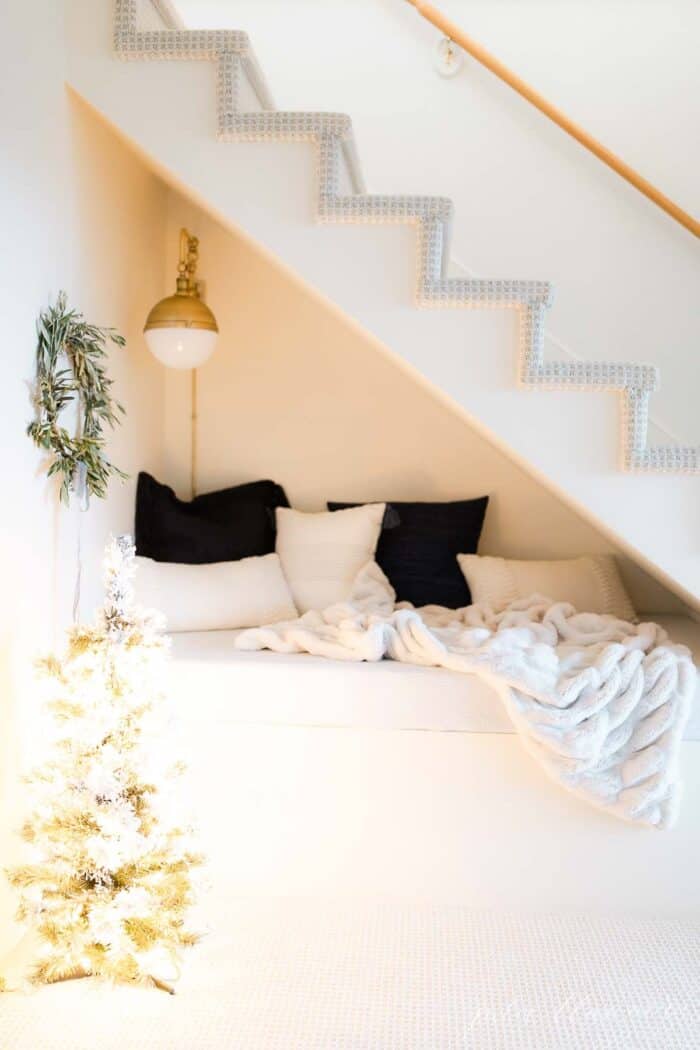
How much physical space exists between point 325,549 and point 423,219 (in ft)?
4.50

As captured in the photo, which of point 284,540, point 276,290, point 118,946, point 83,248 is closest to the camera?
point 118,946

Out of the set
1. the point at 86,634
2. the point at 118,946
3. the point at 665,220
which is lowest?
the point at 118,946

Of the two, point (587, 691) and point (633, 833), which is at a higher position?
point (587, 691)

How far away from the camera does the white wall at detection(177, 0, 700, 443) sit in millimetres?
4199

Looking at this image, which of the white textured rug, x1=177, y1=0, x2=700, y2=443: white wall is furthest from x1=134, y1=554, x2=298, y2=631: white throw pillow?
x1=177, y1=0, x2=700, y2=443: white wall

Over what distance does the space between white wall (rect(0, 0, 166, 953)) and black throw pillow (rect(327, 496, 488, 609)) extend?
3.34 ft

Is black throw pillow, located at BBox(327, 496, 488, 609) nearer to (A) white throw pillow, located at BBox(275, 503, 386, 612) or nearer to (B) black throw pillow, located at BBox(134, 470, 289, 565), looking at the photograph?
(A) white throw pillow, located at BBox(275, 503, 386, 612)

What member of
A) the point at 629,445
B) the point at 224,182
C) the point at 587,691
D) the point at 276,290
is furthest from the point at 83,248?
the point at 587,691

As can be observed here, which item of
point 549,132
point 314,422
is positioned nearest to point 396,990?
point 314,422

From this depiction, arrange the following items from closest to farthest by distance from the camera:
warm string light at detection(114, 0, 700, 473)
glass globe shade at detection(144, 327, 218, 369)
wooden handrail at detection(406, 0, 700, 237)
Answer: warm string light at detection(114, 0, 700, 473), wooden handrail at detection(406, 0, 700, 237), glass globe shade at detection(144, 327, 218, 369)

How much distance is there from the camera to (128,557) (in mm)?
2504

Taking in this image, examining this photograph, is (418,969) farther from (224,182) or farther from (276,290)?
(276,290)

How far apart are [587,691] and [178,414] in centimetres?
217

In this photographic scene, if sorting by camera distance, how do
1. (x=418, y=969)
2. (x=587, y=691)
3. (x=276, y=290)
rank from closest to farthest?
(x=418, y=969) → (x=587, y=691) → (x=276, y=290)
